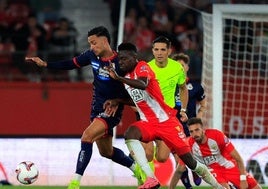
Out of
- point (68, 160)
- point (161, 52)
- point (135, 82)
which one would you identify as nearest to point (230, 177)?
point (161, 52)

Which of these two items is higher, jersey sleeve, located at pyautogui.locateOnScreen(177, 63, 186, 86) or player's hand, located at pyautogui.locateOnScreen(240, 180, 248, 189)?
jersey sleeve, located at pyautogui.locateOnScreen(177, 63, 186, 86)

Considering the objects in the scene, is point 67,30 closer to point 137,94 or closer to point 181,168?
point 181,168

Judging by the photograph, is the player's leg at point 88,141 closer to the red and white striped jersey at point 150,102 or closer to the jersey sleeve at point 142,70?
the red and white striped jersey at point 150,102

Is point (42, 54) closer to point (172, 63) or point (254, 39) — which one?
point (254, 39)

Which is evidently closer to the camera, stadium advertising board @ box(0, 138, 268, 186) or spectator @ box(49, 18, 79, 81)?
stadium advertising board @ box(0, 138, 268, 186)

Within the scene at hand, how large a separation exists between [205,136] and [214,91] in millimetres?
3485

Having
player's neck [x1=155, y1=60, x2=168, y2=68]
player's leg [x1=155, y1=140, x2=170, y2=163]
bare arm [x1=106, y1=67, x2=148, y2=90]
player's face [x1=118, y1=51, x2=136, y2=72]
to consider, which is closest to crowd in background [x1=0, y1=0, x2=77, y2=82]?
player's leg [x1=155, y1=140, x2=170, y2=163]

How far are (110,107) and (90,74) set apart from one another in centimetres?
684

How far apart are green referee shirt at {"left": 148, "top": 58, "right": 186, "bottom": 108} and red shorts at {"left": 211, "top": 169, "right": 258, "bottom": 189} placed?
3.32ft

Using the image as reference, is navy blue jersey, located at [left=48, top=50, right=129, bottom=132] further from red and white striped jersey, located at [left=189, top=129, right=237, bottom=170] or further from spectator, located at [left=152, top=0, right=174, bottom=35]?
spectator, located at [left=152, top=0, right=174, bottom=35]

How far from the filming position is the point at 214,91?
1573 centimetres

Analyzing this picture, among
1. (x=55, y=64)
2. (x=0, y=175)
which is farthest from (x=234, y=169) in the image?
(x=0, y=175)

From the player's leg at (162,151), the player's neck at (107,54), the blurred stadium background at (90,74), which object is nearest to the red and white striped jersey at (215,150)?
the player's leg at (162,151)

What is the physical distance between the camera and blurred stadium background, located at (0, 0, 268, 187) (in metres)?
16.1
